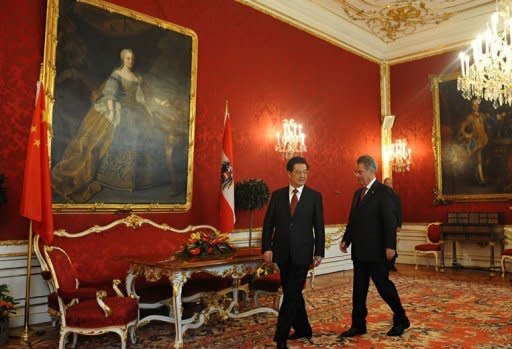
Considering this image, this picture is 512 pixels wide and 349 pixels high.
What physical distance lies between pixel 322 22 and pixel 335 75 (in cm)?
103

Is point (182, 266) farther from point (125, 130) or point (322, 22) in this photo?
point (322, 22)

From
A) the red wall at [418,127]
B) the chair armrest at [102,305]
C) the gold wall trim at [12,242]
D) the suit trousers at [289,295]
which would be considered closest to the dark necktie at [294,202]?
the suit trousers at [289,295]

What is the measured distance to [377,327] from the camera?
4.33m

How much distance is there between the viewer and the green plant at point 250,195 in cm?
618

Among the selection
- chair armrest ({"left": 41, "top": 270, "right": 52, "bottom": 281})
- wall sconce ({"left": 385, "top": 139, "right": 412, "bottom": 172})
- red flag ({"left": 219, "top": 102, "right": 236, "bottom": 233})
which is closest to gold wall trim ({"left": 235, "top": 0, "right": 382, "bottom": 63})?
wall sconce ({"left": 385, "top": 139, "right": 412, "bottom": 172})

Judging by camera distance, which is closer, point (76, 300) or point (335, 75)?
point (76, 300)

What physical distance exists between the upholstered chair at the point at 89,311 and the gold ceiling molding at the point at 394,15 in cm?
649

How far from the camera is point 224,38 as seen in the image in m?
6.58

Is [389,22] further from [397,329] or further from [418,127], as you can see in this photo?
[397,329]

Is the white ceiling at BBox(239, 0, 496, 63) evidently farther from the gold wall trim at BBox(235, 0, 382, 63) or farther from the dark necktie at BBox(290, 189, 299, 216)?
the dark necktie at BBox(290, 189, 299, 216)

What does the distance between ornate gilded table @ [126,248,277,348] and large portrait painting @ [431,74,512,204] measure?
5887 mm

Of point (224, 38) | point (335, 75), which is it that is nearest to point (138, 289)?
point (224, 38)

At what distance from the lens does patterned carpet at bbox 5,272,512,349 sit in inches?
150

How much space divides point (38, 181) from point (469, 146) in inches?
304
